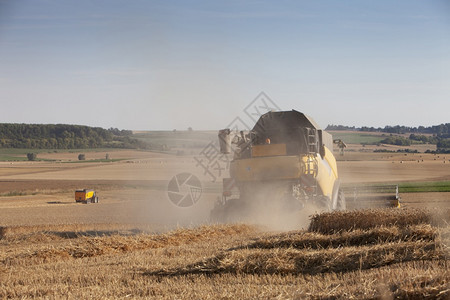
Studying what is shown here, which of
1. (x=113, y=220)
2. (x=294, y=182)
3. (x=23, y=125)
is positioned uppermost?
(x=23, y=125)

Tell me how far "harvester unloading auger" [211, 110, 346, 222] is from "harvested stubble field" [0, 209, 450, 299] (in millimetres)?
3021

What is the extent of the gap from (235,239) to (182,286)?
5086 millimetres

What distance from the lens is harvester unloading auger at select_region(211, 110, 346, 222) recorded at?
1485 centimetres

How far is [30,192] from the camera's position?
42969 millimetres

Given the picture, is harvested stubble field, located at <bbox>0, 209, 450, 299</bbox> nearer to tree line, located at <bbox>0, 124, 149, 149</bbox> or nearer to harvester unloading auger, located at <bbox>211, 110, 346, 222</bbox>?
harvester unloading auger, located at <bbox>211, 110, 346, 222</bbox>

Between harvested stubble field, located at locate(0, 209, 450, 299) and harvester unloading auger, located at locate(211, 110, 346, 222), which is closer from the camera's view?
harvested stubble field, located at locate(0, 209, 450, 299)

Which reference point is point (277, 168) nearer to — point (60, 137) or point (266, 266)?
point (266, 266)

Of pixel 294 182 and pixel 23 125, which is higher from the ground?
pixel 23 125

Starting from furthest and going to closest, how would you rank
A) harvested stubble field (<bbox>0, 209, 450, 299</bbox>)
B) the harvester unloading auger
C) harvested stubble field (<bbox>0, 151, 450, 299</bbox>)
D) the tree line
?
1. the tree line
2. the harvester unloading auger
3. harvested stubble field (<bbox>0, 151, 450, 299</bbox>)
4. harvested stubble field (<bbox>0, 209, 450, 299</bbox>)

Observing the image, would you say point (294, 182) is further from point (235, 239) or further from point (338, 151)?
point (338, 151)

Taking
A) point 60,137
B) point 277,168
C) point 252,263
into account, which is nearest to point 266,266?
point 252,263

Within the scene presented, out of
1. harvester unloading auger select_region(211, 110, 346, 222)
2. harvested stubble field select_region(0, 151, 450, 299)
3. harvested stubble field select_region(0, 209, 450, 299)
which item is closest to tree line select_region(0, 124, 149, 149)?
harvester unloading auger select_region(211, 110, 346, 222)

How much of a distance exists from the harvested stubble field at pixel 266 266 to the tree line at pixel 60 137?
9599 centimetres

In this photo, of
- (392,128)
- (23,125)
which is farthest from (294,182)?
(23,125)
